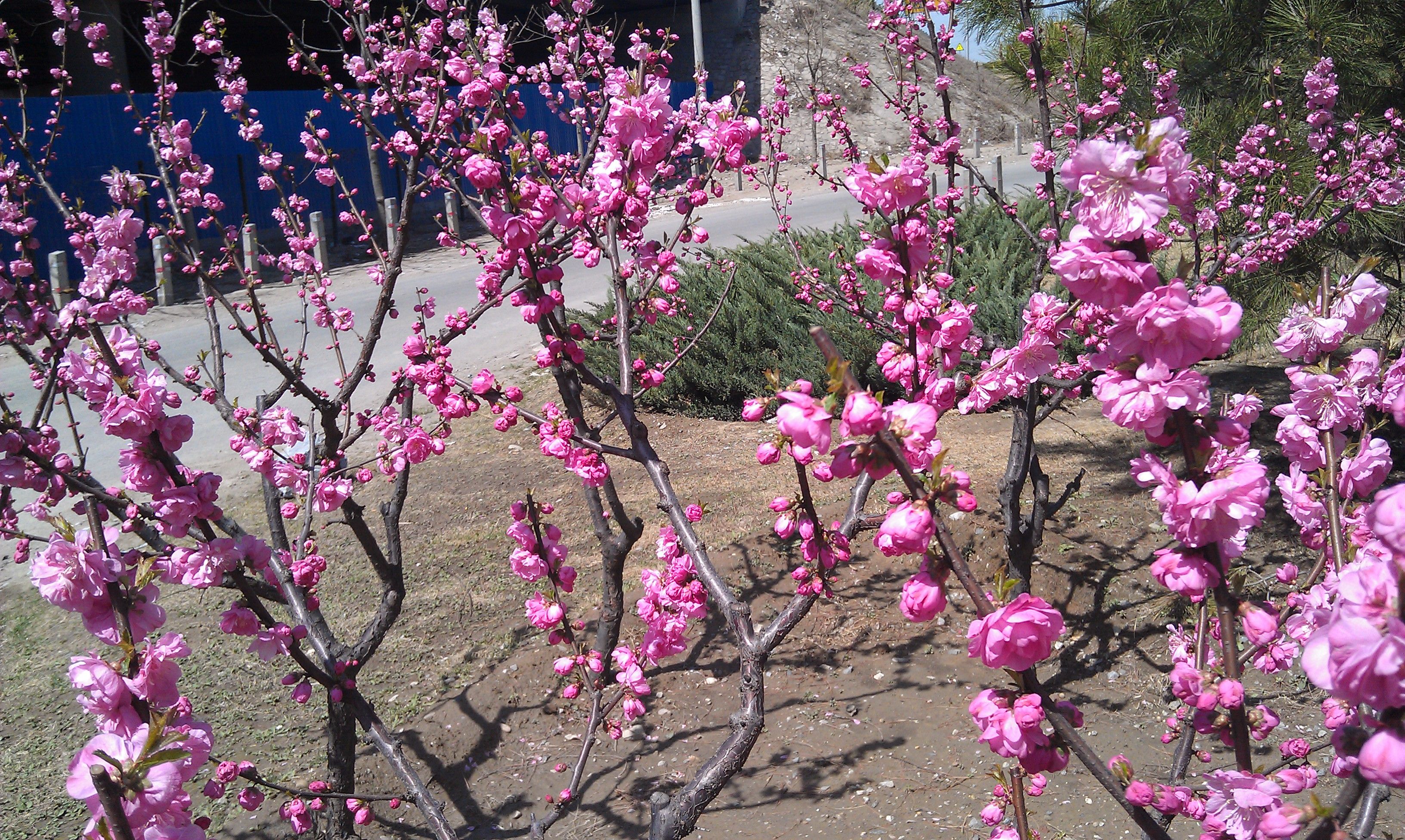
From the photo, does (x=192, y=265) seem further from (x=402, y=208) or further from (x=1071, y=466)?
(x=1071, y=466)

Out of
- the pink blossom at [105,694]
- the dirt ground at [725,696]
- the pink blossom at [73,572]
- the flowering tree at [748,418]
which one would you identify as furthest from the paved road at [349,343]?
the pink blossom at [105,694]

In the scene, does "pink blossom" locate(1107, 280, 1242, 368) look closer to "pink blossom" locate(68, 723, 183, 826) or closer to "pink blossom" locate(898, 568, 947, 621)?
"pink blossom" locate(898, 568, 947, 621)

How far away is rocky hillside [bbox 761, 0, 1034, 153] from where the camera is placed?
3155cm

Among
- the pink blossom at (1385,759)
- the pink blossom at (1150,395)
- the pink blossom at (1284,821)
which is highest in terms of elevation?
the pink blossom at (1150,395)

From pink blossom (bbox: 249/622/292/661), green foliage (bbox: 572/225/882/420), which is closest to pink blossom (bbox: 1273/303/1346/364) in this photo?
pink blossom (bbox: 249/622/292/661)

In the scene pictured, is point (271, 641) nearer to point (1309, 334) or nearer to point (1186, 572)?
point (1186, 572)

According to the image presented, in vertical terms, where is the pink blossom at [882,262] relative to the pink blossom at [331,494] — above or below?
above

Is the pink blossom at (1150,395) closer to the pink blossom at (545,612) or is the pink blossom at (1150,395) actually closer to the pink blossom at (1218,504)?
the pink blossom at (1218,504)

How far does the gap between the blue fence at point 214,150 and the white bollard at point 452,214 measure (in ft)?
4.04

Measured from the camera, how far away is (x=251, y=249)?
1147cm

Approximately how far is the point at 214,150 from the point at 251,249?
6296 millimetres

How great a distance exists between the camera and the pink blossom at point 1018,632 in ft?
3.52

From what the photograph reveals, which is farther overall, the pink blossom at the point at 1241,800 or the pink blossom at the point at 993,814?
the pink blossom at the point at 993,814

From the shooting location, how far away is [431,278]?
43.9 ft
